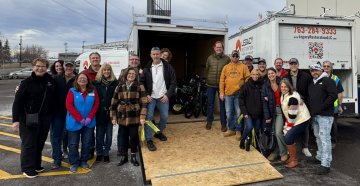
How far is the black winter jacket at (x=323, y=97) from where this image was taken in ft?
14.7

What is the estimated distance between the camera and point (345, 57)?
22.5ft

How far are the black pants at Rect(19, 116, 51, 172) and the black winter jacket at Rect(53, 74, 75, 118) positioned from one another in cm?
23

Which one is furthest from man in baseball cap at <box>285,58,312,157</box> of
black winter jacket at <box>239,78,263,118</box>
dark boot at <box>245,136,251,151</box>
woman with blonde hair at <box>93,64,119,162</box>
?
woman with blonde hair at <box>93,64,119,162</box>

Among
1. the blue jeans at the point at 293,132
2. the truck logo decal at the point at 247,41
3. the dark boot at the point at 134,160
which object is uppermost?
the truck logo decal at the point at 247,41

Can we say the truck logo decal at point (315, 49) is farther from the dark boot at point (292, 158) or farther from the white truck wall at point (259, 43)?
the dark boot at point (292, 158)

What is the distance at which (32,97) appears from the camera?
4441 mm

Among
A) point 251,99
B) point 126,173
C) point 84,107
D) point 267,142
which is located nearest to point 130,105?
point 84,107

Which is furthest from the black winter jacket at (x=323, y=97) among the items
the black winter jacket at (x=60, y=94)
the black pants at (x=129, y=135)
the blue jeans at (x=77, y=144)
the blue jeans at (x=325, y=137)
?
the black winter jacket at (x=60, y=94)

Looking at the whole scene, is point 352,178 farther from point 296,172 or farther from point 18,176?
point 18,176

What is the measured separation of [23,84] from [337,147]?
20.0ft

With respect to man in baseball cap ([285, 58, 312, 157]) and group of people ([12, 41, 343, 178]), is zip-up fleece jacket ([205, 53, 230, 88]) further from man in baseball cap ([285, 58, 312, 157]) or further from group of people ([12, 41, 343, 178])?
man in baseball cap ([285, 58, 312, 157])

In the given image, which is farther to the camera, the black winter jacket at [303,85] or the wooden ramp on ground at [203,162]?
the black winter jacket at [303,85]

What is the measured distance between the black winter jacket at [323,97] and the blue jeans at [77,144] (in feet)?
11.9

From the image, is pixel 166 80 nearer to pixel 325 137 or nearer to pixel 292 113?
pixel 292 113
